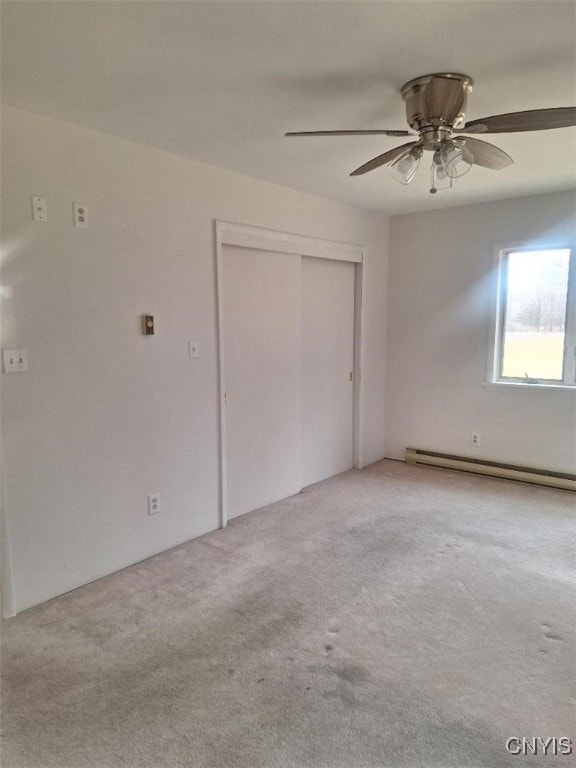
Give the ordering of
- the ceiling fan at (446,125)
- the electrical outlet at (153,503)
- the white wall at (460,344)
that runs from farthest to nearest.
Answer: the white wall at (460,344)
the electrical outlet at (153,503)
the ceiling fan at (446,125)

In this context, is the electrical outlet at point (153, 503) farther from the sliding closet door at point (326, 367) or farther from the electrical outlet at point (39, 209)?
the electrical outlet at point (39, 209)

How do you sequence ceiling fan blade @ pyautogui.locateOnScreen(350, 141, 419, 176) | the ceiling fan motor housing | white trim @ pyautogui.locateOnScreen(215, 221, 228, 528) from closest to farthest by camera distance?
the ceiling fan motor housing, ceiling fan blade @ pyautogui.locateOnScreen(350, 141, 419, 176), white trim @ pyautogui.locateOnScreen(215, 221, 228, 528)

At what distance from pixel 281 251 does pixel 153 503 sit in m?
2.03

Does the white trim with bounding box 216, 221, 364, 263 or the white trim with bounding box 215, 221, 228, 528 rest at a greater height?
the white trim with bounding box 216, 221, 364, 263

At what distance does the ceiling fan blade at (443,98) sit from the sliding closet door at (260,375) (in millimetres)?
1682

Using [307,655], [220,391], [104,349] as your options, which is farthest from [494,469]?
[104,349]

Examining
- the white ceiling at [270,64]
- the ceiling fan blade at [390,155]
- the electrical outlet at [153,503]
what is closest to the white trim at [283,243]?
A: the white ceiling at [270,64]

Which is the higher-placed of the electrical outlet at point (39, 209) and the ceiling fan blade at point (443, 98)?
the ceiling fan blade at point (443, 98)

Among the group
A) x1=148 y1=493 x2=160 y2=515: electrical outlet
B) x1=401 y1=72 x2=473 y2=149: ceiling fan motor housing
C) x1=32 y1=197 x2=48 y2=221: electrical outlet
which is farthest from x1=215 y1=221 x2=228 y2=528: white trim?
x1=401 y1=72 x2=473 y2=149: ceiling fan motor housing

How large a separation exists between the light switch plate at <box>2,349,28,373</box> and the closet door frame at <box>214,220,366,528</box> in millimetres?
1223

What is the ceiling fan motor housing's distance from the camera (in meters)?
1.92

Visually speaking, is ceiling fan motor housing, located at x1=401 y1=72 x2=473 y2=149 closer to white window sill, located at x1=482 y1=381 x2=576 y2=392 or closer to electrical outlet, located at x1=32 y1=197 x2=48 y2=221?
electrical outlet, located at x1=32 y1=197 x2=48 y2=221

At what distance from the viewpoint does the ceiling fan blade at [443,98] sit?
6.27 feet

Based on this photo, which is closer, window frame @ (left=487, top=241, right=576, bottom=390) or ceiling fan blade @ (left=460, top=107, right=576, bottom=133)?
ceiling fan blade @ (left=460, top=107, right=576, bottom=133)
